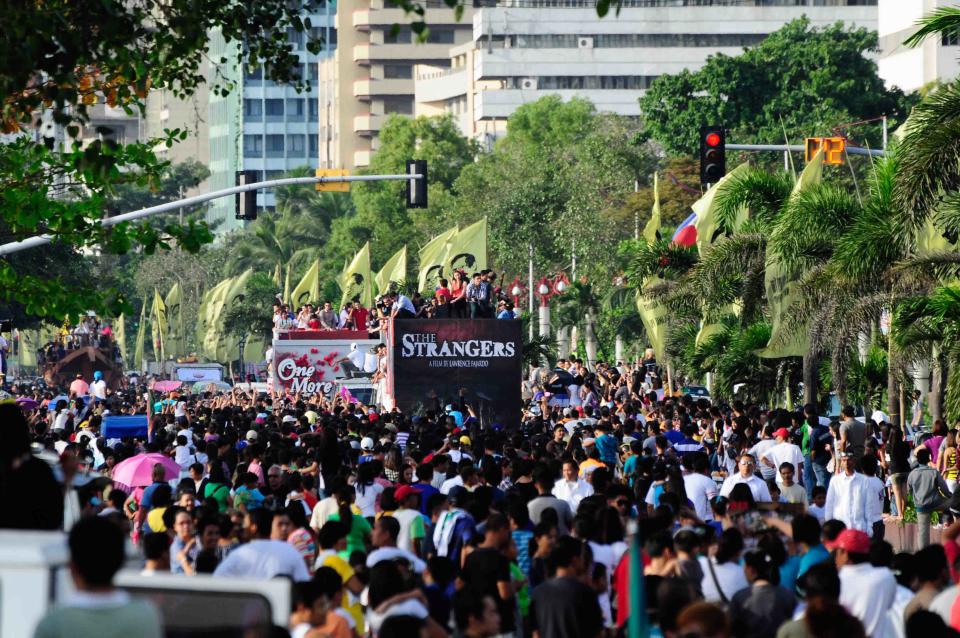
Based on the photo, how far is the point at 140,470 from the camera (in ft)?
58.4

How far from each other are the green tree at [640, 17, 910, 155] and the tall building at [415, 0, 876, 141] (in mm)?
47443

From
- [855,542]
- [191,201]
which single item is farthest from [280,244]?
[855,542]

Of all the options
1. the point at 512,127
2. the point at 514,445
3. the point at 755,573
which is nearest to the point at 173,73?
the point at 514,445

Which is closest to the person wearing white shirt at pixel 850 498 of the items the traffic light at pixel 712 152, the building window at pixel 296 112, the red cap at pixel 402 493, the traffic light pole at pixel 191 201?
the red cap at pixel 402 493

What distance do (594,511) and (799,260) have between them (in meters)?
19.3

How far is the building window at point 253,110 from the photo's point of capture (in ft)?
559

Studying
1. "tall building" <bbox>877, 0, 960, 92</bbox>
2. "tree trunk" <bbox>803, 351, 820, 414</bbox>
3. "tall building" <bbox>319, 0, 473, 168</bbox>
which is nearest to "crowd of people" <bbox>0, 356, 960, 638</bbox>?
"tree trunk" <bbox>803, 351, 820, 414</bbox>

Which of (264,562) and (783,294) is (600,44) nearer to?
(783,294)

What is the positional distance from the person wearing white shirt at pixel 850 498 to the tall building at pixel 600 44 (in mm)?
113498

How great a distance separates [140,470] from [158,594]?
39.2 feet

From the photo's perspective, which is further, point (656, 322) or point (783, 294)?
point (656, 322)

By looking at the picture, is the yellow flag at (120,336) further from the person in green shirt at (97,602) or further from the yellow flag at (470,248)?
the person in green shirt at (97,602)

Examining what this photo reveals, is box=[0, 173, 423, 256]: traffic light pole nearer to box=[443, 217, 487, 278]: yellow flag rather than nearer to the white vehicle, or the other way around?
the white vehicle

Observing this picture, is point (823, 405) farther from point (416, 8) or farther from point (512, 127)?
point (512, 127)
